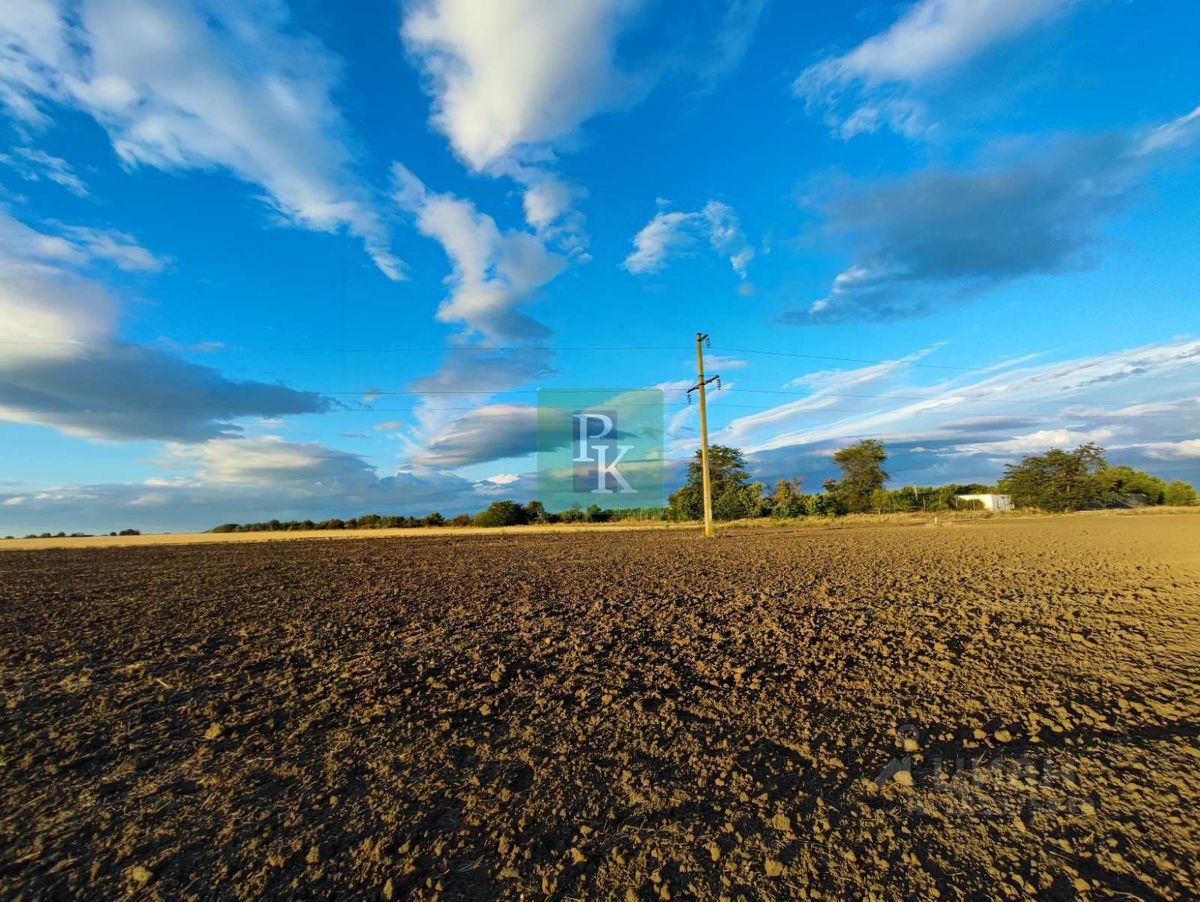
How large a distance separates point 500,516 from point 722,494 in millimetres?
25050

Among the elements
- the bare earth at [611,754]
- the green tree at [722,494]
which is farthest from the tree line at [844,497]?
the bare earth at [611,754]

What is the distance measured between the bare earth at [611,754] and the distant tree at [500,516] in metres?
52.4

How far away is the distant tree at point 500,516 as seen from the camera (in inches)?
2361

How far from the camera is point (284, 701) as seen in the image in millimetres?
4469

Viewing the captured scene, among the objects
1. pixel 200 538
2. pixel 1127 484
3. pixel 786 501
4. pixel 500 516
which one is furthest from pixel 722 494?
pixel 1127 484

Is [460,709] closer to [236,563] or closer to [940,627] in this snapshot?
[940,627]

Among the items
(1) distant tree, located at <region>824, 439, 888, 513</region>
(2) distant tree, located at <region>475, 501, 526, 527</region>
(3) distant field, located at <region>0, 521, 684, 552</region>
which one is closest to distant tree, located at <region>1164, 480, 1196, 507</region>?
(1) distant tree, located at <region>824, 439, 888, 513</region>

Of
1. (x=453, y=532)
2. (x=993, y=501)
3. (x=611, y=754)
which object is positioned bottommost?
(x=611, y=754)

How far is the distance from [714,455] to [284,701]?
61.6m

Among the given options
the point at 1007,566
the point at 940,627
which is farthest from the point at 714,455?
the point at 940,627

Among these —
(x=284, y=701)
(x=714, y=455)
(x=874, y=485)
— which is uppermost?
(x=714, y=455)

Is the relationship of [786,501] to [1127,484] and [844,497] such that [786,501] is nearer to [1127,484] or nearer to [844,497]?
[844,497]

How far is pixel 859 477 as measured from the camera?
6731 centimetres

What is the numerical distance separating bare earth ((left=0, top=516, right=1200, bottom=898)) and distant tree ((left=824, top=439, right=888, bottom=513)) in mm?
61453
